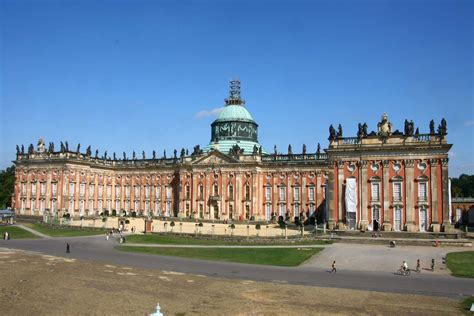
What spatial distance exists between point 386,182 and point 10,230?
5470cm

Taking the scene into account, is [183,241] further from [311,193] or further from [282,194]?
[311,193]

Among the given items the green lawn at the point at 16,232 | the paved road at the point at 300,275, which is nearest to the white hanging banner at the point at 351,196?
the paved road at the point at 300,275

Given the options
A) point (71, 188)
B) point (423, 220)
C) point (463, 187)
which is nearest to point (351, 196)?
point (423, 220)

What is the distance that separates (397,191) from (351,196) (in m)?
6.14

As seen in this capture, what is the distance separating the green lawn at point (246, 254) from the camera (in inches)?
1674

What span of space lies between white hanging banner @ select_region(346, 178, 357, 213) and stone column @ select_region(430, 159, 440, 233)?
32.2ft

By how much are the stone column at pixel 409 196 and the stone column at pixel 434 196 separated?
225 cm

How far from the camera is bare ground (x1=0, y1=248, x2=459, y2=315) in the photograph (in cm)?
2356

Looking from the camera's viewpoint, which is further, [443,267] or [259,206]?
[259,206]

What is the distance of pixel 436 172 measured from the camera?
202 ft

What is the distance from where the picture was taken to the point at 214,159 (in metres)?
97.3

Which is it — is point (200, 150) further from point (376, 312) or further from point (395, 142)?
point (376, 312)

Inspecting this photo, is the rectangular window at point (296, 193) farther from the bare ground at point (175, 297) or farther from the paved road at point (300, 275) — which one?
the bare ground at point (175, 297)

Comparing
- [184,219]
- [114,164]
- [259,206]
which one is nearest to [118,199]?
[114,164]
